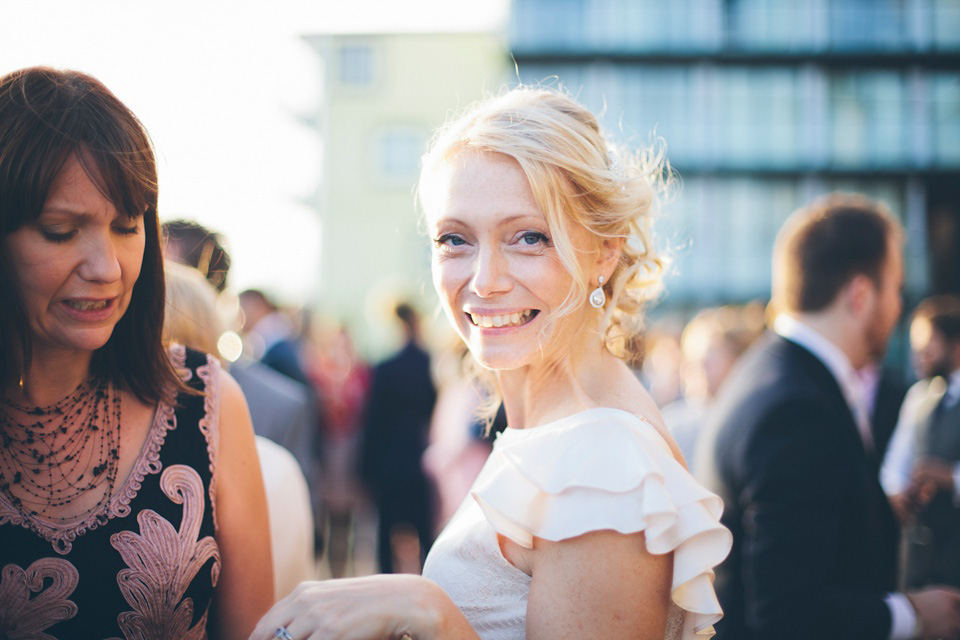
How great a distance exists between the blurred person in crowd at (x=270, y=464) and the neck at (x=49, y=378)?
80 cm

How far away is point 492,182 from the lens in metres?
1.68

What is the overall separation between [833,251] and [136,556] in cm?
257

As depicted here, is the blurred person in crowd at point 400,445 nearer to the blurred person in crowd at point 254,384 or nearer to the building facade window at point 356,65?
the blurred person in crowd at point 254,384

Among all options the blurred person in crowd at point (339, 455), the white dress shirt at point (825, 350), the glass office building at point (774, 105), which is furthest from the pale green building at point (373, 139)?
the white dress shirt at point (825, 350)

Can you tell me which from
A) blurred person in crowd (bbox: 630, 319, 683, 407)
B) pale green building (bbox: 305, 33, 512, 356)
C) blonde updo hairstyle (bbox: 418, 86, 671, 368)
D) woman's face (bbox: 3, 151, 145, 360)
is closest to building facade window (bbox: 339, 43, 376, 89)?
pale green building (bbox: 305, 33, 512, 356)

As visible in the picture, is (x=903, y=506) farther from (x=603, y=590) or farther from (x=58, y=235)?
(x=58, y=235)

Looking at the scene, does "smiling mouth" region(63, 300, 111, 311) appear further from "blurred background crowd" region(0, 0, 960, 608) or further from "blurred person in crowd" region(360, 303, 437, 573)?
"blurred background crowd" region(0, 0, 960, 608)

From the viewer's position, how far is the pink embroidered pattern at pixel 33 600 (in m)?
1.56

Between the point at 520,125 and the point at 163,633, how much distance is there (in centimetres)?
134

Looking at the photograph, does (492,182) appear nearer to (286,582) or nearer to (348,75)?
(286,582)

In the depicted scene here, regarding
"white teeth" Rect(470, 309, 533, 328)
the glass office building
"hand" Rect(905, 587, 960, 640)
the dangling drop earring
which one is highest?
the glass office building

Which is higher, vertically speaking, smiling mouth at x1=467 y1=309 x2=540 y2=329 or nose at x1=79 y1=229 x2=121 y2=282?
nose at x1=79 y1=229 x2=121 y2=282

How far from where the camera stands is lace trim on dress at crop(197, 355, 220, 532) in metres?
1.80

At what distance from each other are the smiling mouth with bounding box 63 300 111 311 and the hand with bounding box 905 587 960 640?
2.49 m
